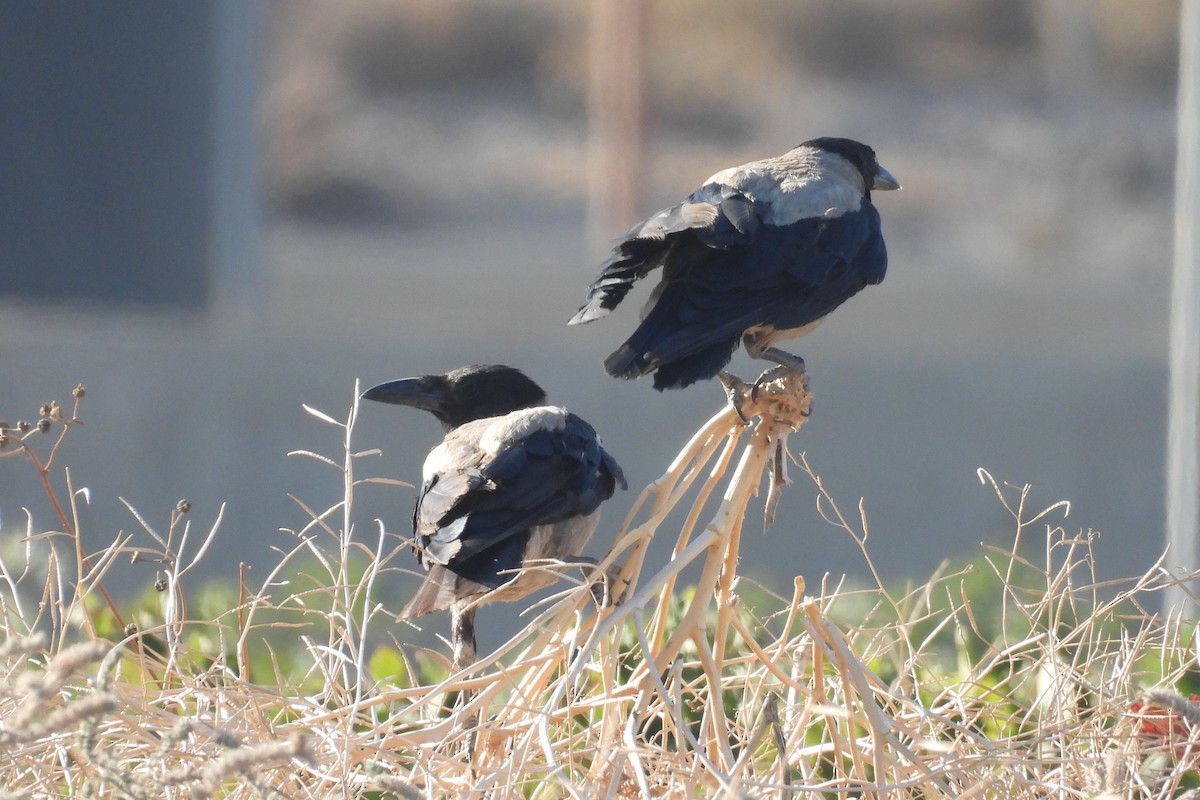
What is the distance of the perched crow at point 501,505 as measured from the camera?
10.6ft

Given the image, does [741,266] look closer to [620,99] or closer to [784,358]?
[784,358]

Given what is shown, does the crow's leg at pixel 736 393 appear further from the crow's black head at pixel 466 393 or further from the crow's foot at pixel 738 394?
the crow's black head at pixel 466 393

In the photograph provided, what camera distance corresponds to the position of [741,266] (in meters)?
3.59

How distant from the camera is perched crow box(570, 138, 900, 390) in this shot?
3326mm

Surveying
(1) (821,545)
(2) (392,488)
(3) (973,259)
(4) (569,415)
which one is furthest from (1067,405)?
(3) (973,259)

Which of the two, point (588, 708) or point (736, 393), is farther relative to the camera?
point (736, 393)

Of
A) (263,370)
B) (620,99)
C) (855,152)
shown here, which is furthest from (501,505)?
(620,99)

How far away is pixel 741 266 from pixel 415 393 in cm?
96

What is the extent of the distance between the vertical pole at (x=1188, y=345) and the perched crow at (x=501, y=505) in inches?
142

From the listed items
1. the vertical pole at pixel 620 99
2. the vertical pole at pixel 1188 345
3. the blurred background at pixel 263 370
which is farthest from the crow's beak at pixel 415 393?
the vertical pole at pixel 620 99

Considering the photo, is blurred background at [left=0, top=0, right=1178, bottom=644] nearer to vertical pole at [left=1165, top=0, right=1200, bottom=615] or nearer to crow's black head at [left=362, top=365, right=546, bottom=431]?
vertical pole at [left=1165, top=0, right=1200, bottom=615]

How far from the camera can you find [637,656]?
3807 millimetres

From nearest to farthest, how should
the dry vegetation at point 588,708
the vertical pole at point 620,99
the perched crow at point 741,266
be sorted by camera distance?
the dry vegetation at point 588,708 < the perched crow at point 741,266 < the vertical pole at point 620,99

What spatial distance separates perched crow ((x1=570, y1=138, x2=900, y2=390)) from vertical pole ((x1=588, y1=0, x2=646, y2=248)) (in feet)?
27.4
